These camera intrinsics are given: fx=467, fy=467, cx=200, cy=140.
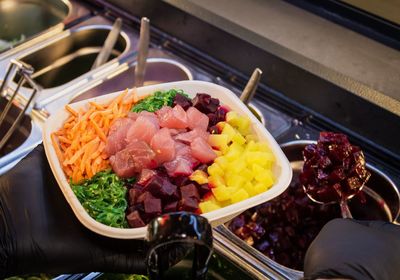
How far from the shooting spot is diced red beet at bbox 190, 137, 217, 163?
66.0 inches

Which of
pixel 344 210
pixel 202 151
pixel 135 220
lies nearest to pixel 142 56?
pixel 202 151

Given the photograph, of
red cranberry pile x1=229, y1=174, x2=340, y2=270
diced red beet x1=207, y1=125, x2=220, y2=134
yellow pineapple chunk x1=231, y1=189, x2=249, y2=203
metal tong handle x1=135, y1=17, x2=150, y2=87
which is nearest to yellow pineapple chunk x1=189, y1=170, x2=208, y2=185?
yellow pineapple chunk x1=231, y1=189, x2=249, y2=203

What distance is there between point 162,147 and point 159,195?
19 centimetres

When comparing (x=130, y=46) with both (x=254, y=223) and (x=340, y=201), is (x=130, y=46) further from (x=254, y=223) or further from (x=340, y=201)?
(x=340, y=201)

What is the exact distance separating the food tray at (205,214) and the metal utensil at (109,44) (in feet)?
2.63

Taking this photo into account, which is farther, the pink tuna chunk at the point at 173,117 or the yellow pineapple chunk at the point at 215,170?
the pink tuna chunk at the point at 173,117

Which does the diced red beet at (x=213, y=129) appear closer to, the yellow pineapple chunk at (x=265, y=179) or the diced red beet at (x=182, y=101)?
the diced red beet at (x=182, y=101)

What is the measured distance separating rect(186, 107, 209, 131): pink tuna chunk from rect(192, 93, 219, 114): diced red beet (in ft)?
0.16

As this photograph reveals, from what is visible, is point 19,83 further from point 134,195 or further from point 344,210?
point 344,210

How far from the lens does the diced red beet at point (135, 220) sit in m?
1.50

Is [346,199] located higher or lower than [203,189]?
lower

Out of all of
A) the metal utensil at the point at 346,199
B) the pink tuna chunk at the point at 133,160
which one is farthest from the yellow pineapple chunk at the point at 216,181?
the metal utensil at the point at 346,199

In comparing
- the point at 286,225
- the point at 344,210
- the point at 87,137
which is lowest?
the point at 286,225

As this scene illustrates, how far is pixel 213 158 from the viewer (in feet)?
5.55
